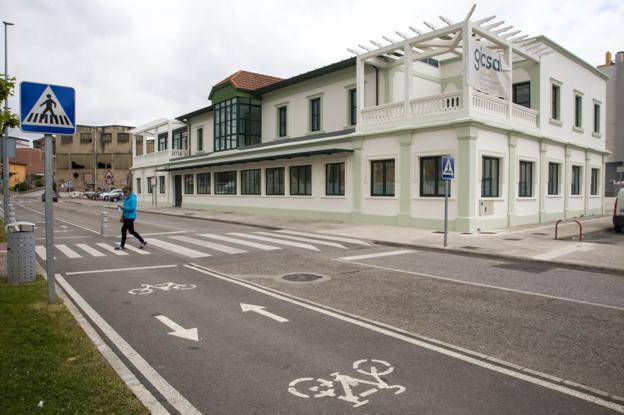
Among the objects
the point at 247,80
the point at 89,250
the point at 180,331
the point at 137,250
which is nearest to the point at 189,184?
the point at 247,80

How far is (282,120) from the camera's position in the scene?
3092cm

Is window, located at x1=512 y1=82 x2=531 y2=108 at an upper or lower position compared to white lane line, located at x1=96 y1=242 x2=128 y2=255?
upper

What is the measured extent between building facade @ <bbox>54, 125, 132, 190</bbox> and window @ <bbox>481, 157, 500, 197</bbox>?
281ft

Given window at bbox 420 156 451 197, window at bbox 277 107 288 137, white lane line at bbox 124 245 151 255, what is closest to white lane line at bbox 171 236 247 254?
white lane line at bbox 124 245 151 255

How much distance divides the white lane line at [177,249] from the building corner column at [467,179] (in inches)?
411

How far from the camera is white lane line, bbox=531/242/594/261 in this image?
1175 centimetres

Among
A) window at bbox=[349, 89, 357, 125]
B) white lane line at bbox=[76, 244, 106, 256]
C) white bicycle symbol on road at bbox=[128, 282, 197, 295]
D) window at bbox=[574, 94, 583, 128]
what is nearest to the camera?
white bicycle symbol on road at bbox=[128, 282, 197, 295]

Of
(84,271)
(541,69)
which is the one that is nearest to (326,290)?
(84,271)

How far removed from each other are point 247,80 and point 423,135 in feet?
58.9

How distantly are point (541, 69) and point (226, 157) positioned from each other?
2014cm

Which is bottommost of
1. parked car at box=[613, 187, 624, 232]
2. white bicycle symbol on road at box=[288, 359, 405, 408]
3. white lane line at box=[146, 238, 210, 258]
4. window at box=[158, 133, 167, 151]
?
white bicycle symbol on road at box=[288, 359, 405, 408]

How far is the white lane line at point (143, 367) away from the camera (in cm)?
369

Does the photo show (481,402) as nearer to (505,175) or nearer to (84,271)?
(84,271)

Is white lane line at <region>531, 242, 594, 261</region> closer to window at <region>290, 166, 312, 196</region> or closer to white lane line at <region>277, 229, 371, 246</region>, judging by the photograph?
white lane line at <region>277, 229, 371, 246</region>
